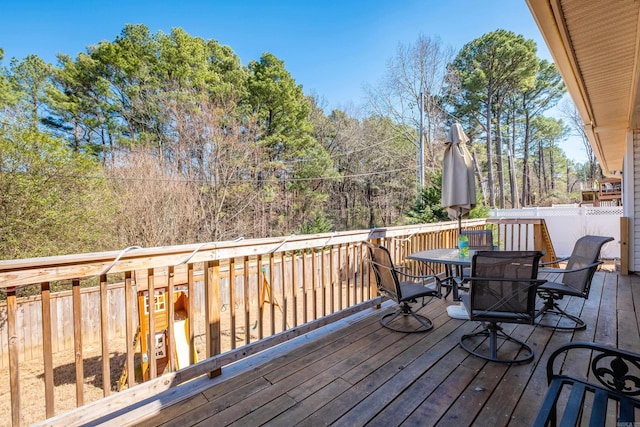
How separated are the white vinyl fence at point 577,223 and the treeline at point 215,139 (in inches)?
188

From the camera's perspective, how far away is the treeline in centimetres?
655

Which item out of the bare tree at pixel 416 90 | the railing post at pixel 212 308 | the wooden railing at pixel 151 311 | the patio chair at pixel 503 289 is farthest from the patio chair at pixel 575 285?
the bare tree at pixel 416 90

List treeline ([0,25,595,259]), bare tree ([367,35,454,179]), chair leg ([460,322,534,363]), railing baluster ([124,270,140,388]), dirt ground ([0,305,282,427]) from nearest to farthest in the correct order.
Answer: railing baluster ([124,270,140,388]), chair leg ([460,322,534,363]), dirt ground ([0,305,282,427]), treeline ([0,25,595,259]), bare tree ([367,35,454,179])

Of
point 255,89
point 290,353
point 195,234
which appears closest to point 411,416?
point 290,353

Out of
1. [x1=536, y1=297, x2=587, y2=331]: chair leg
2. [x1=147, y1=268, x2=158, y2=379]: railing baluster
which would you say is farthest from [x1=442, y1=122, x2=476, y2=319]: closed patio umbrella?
[x1=147, y1=268, x2=158, y2=379]: railing baluster

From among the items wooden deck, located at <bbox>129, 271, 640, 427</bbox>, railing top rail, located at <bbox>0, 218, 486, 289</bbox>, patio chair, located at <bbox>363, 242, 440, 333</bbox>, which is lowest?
wooden deck, located at <bbox>129, 271, 640, 427</bbox>

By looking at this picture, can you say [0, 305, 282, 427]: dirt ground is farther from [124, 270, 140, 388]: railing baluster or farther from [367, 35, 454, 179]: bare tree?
[367, 35, 454, 179]: bare tree

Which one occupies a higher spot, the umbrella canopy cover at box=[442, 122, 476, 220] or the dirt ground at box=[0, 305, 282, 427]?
the umbrella canopy cover at box=[442, 122, 476, 220]

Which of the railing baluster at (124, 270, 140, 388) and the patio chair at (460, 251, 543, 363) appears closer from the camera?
the railing baluster at (124, 270, 140, 388)

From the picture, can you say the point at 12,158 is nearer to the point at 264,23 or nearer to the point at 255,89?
the point at 255,89

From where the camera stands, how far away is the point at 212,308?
6.74ft

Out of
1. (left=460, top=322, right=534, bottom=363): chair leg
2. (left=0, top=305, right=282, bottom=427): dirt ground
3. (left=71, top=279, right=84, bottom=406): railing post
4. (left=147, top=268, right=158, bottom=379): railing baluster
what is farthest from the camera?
(left=0, top=305, right=282, bottom=427): dirt ground

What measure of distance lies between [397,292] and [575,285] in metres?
1.81

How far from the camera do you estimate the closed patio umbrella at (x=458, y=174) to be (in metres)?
3.20
